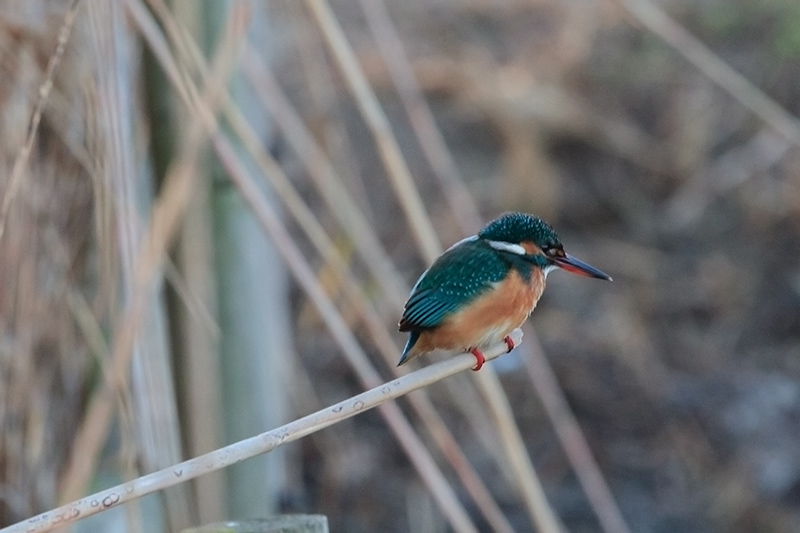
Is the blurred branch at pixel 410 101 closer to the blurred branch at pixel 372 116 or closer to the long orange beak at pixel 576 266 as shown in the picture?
the blurred branch at pixel 372 116

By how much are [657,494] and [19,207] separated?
3232mm

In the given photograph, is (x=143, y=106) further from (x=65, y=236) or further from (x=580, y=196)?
(x=580, y=196)

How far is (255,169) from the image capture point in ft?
8.12

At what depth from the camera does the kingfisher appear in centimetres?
166

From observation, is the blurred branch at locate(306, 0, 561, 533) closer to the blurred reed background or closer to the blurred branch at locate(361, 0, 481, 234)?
the blurred reed background

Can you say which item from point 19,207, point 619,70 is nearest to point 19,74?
point 19,207

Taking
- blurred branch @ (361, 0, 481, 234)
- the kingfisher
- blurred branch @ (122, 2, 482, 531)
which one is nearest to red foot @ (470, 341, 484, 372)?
the kingfisher

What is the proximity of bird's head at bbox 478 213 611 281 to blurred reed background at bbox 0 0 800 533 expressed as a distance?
0.57ft

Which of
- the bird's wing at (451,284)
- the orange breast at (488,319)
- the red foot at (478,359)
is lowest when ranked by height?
the red foot at (478,359)

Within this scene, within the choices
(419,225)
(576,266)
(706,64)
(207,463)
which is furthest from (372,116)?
(207,463)

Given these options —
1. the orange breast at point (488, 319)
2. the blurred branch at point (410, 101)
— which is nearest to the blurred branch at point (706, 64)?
the blurred branch at point (410, 101)

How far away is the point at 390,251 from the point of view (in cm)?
543

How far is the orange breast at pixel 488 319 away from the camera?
1662mm

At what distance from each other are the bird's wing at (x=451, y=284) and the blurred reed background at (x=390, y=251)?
98 millimetres
